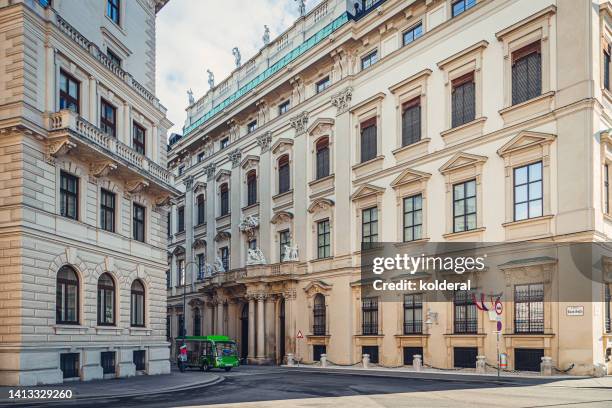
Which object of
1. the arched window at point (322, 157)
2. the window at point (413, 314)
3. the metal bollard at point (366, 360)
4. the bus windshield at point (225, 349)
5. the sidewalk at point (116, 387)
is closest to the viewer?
the sidewalk at point (116, 387)

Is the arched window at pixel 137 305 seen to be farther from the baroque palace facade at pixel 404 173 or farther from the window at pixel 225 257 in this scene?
the window at pixel 225 257

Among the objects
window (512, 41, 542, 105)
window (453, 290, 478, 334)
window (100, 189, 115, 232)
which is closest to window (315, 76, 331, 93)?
window (512, 41, 542, 105)

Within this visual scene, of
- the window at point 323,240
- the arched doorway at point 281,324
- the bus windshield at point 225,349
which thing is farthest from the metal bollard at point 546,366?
the arched doorway at point 281,324

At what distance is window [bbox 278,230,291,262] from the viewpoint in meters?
45.3

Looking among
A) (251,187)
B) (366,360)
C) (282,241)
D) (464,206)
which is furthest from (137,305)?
(251,187)

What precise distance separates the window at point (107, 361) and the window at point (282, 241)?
703 inches

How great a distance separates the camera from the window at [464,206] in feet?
105

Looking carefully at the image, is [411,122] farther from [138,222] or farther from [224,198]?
[224,198]

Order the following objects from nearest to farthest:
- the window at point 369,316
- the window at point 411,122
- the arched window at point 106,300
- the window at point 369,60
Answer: the arched window at point 106,300 → the window at point 411,122 → the window at point 369,316 → the window at point 369,60

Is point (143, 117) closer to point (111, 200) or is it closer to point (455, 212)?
point (111, 200)

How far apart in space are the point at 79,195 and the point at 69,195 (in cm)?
59

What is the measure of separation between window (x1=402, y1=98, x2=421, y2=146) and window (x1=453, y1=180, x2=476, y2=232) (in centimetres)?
420

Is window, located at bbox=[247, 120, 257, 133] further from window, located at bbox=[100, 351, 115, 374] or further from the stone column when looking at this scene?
window, located at bbox=[100, 351, 115, 374]

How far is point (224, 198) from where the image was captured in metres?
53.7
